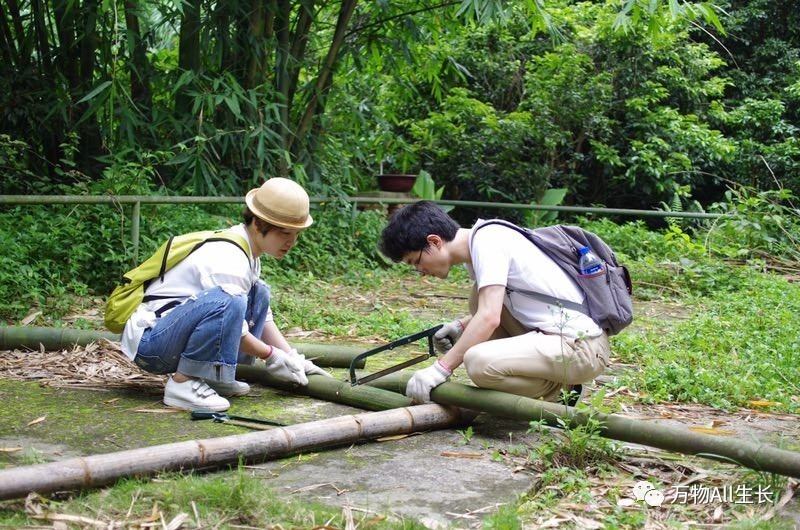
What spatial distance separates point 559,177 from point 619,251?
13.0 feet

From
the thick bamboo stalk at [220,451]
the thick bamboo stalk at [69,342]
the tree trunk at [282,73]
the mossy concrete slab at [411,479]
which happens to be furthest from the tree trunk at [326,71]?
the mossy concrete slab at [411,479]

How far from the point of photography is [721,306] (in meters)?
7.11

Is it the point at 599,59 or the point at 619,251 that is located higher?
the point at 599,59

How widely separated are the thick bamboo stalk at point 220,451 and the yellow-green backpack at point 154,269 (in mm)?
998

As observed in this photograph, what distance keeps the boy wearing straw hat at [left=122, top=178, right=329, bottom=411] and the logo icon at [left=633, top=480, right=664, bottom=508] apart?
1.68 metres

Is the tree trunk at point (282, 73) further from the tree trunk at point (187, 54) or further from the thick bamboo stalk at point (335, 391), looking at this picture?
the thick bamboo stalk at point (335, 391)

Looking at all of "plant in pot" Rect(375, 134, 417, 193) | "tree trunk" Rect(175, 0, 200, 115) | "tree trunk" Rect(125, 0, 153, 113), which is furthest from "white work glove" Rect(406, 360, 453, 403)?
"plant in pot" Rect(375, 134, 417, 193)

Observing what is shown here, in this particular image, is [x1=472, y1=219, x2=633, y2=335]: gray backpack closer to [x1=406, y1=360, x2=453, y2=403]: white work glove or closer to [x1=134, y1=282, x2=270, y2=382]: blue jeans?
[x1=406, y1=360, x2=453, y2=403]: white work glove

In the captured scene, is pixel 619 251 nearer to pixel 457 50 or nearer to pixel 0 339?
pixel 457 50

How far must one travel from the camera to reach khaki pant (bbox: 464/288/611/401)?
3.58 m

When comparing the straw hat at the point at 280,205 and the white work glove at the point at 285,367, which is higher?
the straw hat at the point at 280,205

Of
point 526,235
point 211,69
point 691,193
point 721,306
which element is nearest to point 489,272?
point 526,235

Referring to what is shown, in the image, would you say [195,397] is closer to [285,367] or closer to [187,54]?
[285,367]

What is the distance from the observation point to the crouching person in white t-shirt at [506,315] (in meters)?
3.59
